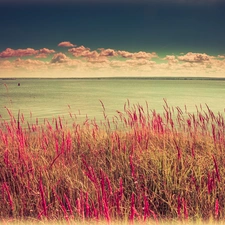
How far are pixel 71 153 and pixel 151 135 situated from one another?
2.03 metres

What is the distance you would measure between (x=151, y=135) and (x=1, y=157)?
10.5 ft

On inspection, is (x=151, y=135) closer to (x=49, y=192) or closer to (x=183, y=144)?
(x=183, y=144)

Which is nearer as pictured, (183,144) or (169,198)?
(169,198)

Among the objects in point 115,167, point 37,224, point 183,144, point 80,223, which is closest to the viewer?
point 80,223

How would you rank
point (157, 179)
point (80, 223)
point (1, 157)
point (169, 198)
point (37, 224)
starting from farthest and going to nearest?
point (1, 157) < point (157, 179) < point (169, 198) < point (37, 224) < point (80, 223)

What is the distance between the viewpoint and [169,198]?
406 cm

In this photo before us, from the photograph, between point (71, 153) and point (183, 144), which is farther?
point (183, 144)

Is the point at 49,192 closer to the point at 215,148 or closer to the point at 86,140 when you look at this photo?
the point at 86,140

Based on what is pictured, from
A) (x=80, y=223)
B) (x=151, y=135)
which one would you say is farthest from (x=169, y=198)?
(x=151, y=135)

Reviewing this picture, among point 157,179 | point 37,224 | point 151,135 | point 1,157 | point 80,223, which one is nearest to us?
point 80,223

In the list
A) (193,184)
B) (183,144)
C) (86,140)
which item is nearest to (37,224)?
(193,184)

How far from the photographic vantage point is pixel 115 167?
4684 mm

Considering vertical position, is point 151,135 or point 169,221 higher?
point 151,135

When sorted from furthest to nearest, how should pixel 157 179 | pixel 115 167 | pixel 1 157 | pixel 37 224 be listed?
pixel 1 157
pixel 115 167
pixel 157 179
pixel 37 224
